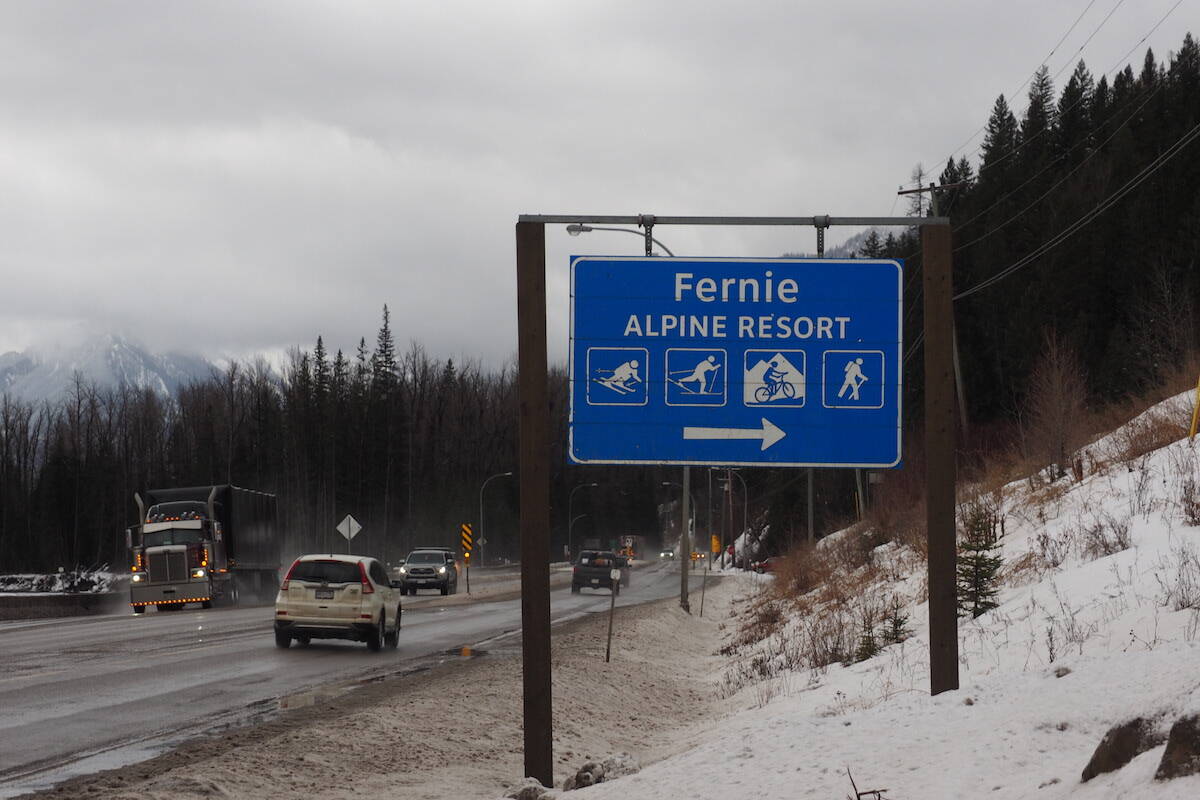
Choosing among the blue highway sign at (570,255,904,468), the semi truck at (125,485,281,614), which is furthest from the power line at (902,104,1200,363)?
the blue highway sign at (570,255,904,468)

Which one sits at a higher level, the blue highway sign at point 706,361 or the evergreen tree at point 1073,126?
the evergreen tree at point 1073,126

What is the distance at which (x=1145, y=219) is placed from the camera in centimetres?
7844

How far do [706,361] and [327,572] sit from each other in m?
15.1

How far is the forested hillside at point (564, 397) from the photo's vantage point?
78.8 metres

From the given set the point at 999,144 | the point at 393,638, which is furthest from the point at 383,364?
the point at 393,638

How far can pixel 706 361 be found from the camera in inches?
435

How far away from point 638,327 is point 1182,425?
18.3 m

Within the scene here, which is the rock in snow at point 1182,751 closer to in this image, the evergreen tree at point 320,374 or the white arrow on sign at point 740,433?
the white arrow on sign at point 740,433

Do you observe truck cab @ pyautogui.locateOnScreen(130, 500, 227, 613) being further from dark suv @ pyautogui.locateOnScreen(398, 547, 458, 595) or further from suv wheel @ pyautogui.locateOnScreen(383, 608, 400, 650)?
suv wheel @ pyautogui.locateOnScreen(383, 608, 400, 650)

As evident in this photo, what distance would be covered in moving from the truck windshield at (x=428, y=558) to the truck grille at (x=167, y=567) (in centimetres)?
1498

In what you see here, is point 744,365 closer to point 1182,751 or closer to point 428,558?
point 1182,751

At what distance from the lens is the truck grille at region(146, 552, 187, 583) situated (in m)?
41.3

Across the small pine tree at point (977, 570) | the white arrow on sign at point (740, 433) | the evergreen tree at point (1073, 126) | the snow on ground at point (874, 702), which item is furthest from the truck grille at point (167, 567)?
the evergreen tree at point (1073, 126)

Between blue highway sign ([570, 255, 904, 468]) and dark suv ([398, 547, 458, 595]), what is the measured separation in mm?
43976
